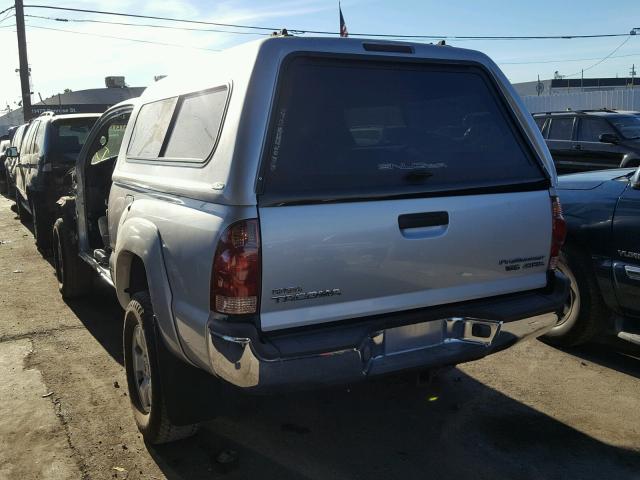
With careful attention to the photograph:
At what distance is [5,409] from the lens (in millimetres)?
3914

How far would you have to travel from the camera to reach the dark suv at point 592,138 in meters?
11.2

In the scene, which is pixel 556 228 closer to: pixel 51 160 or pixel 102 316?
pixel 102 316

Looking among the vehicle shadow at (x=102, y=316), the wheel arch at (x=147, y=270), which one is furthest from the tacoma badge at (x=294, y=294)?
the vehicle shadow at (x=102, y=316)

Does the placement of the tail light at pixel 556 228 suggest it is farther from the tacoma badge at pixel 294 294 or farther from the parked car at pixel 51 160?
the parked car at pixel 51 160

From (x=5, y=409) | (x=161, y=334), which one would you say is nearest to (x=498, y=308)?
(x=161, y=334)

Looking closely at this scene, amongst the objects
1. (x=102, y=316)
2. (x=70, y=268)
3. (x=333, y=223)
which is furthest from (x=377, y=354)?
(x=70, y=268)

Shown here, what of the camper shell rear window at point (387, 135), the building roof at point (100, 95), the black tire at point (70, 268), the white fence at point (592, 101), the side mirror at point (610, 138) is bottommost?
the black tire at point (70, 268)

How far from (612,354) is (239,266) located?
355 centimetres

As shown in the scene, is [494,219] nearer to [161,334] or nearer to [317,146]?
[317,146]

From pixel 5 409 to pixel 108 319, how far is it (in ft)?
6.21

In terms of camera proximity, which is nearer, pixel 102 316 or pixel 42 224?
pixel 102 316

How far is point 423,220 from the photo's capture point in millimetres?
2836

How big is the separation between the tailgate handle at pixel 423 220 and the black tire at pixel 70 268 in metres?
4.37

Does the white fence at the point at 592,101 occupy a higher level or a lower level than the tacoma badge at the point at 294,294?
higher
